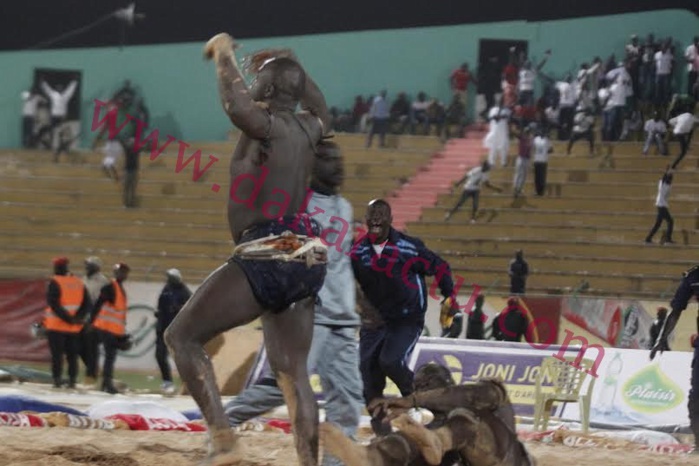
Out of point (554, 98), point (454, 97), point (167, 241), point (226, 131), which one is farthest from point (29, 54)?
point (554, 98)

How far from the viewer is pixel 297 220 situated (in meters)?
6.65

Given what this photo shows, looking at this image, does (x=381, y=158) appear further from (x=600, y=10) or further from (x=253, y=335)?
(x=253, y=335)

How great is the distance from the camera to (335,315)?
7777 millimetres

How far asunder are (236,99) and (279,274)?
2.68 feet

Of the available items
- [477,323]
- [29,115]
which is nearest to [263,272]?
[477,323]

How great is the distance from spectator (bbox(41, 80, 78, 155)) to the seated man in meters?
28.6

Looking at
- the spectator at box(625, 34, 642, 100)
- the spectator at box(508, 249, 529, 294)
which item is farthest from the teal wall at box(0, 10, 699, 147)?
the spectator at box(508, 249, 529, 294)

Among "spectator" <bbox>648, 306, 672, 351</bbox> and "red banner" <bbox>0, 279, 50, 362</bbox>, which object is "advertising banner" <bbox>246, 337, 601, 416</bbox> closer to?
"spectator" <bbox>648, 306, 672, 351</bbox>

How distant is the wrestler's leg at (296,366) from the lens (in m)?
6.53

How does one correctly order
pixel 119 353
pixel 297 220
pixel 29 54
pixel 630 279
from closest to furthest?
pixel 297 220 → pixel 119 353 → pixel 630 279 → pixel 29 54

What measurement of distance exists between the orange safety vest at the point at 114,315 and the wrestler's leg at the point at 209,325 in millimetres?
11860

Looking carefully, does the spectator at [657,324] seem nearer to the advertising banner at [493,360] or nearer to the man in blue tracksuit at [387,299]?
the advertising banner at [493,360]

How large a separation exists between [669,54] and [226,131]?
10537 mm

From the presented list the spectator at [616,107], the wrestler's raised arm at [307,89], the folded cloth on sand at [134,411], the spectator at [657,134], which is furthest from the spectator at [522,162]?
the wrestler's raised arm at [307,89]
